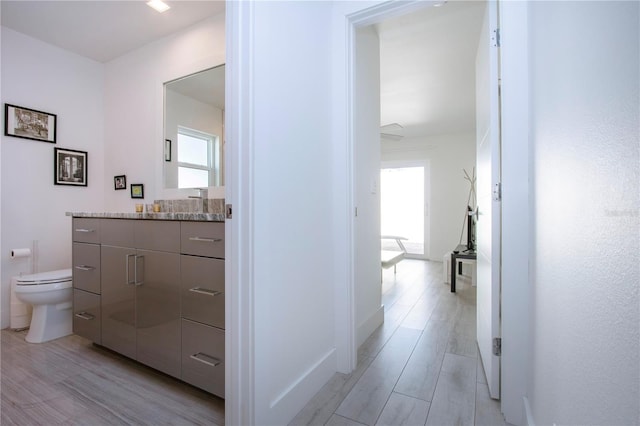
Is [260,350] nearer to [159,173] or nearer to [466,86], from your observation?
[159,173]

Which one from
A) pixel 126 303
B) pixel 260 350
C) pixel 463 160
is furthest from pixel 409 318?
pixel 463 160

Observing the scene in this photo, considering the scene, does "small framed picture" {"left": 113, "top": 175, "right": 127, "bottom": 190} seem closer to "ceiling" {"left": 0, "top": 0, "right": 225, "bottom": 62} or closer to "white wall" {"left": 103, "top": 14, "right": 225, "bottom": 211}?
"white wall" {"left": 103, "top": 14, "right": 225, "bottom": 211}

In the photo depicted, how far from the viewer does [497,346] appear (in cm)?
139

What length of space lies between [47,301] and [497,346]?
9.77 ft

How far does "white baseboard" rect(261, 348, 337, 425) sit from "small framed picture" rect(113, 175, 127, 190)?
261cm

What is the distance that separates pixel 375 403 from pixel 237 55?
5.61 feet

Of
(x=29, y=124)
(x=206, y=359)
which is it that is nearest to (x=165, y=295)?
(x=206, y=359)

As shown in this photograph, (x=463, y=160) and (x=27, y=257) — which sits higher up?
(x=463, y=160)

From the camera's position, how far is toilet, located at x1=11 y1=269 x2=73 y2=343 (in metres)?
2.05

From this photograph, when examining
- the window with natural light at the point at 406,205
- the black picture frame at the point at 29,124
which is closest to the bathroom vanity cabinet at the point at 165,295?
the black picture frame at the point at 29,124

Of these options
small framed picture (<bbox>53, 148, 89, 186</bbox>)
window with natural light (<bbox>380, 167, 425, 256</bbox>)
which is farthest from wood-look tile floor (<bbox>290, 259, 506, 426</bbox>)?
window with natural light (<bbox>380, 167, 425, 256</bbox>)

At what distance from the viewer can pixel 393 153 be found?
634 centimetres

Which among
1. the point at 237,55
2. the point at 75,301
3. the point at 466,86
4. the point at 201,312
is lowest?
the point at 75,301

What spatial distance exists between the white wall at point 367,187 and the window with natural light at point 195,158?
1.26 metres
